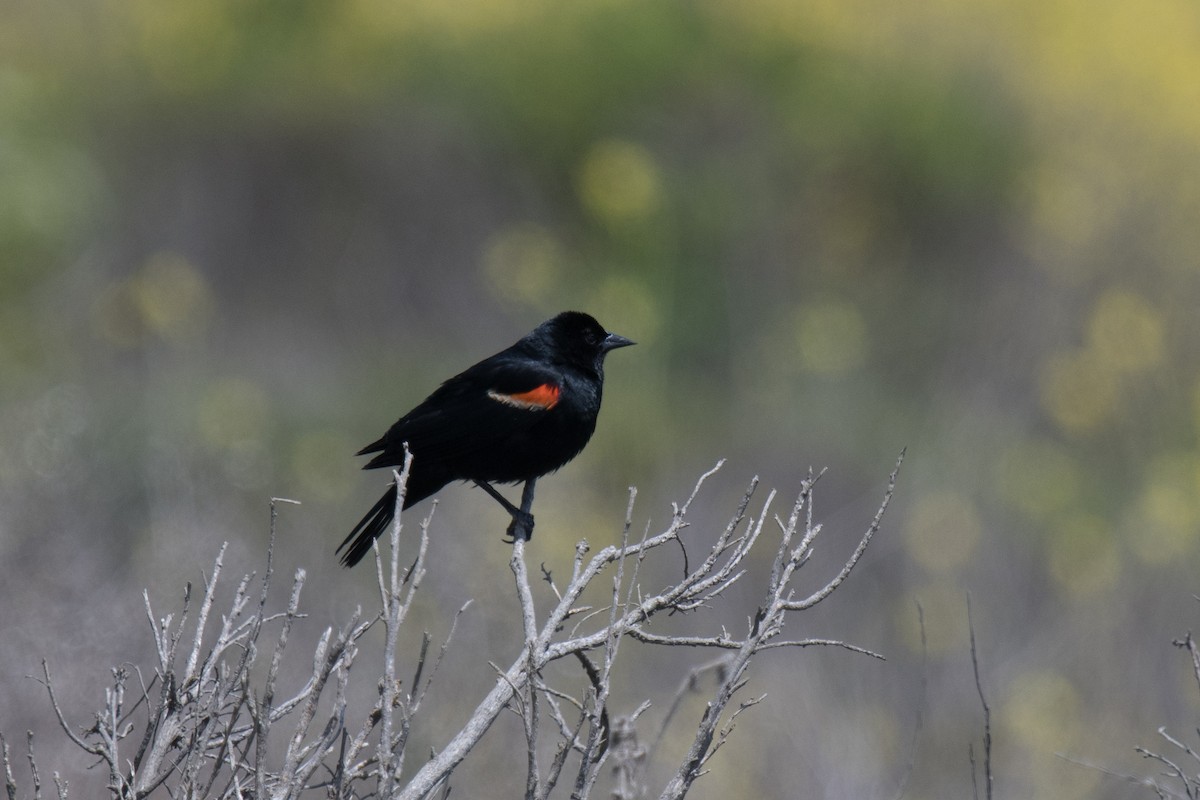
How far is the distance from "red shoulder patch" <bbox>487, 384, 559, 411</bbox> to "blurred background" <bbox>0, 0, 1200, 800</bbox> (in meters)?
1.44

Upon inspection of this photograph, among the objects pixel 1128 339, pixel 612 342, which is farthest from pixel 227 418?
pixel 1128 339

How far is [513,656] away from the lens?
5.67m

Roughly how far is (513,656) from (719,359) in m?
6.78

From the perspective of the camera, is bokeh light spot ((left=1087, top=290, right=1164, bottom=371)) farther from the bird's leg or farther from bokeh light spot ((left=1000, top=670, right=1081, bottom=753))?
the bird's leg

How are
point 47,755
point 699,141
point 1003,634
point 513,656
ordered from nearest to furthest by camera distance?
point 47,755
point 513,656
point 1003,634
point 699,141

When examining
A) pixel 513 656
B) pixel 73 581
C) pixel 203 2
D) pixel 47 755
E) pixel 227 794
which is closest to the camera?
pixel 227 794

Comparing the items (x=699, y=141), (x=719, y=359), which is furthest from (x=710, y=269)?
(x=699, y=141)

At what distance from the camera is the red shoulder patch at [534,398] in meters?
4.12

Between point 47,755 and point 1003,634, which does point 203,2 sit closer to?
point 1003,634

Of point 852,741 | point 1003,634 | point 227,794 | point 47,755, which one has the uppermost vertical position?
point 227,794

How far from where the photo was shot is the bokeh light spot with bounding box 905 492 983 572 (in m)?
8.41

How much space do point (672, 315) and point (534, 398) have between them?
649 centimetres

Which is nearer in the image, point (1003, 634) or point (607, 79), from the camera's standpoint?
point (1003, 634)

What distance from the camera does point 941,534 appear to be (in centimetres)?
852
